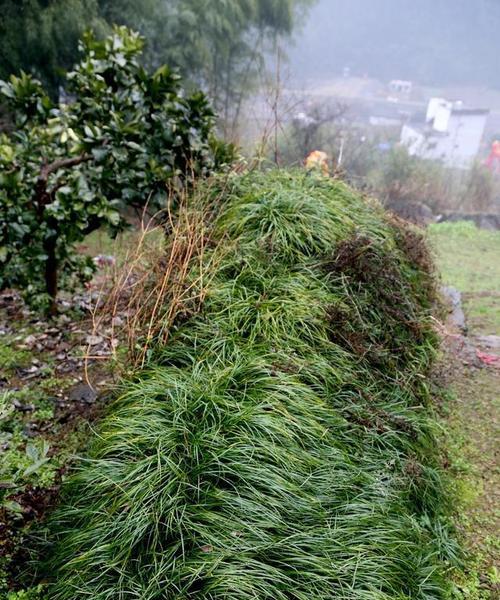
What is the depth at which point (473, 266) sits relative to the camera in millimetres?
7039

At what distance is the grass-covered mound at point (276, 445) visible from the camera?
140 cm

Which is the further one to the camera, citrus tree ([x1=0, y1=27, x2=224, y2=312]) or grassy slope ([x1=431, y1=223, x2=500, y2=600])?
citrus tree ([x1=0, y1=27, x2=224, y2=312])

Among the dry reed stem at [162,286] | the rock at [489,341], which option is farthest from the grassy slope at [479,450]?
the dry reed stem at [162,286]

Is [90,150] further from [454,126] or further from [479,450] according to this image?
[454,126]

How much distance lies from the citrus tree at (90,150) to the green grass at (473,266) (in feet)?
7.79

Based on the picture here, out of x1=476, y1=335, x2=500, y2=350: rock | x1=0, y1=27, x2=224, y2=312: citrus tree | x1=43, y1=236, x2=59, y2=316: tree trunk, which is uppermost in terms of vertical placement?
x1=0, y1=27, x2=224, y2=312: citrus tree

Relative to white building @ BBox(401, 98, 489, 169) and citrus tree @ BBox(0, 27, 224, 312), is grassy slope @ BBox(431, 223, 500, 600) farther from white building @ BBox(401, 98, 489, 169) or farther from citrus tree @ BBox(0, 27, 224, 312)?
white building @ BBox(401, 98, 489, 169)

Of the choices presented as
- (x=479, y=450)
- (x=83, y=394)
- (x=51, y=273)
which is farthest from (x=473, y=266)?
(x=83, y=394)

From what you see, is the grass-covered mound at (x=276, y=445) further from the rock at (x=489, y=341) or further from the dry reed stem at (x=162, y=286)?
the rock at (x=489, y=341)

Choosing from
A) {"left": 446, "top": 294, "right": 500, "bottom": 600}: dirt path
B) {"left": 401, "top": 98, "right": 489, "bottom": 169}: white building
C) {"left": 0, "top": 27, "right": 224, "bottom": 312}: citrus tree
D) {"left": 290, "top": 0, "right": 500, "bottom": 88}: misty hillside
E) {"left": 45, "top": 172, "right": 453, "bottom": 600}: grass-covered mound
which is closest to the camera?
{"left": 45, "top": 172, "right": 453, "bottom": 600}: grass-covered mound

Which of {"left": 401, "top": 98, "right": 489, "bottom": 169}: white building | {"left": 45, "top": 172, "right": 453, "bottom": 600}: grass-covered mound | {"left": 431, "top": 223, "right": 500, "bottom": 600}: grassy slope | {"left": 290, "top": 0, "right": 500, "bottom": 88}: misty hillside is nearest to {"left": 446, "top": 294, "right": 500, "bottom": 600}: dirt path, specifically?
{"left": 431, "top": 223, "right": 500, "bottom": 600}: grassy slope

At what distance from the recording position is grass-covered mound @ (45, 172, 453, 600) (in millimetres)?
1402

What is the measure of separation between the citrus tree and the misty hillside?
85.9 feet

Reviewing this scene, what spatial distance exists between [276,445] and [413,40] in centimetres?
3364
